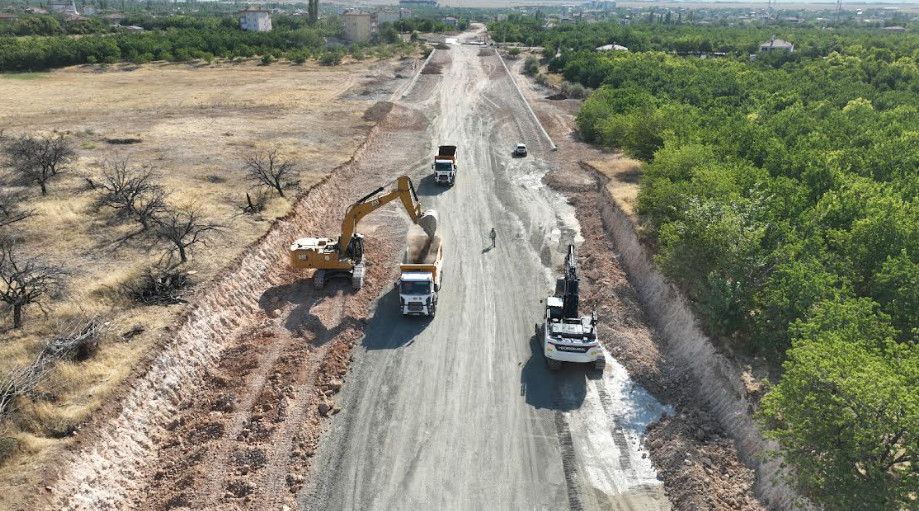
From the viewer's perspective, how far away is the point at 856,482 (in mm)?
14227

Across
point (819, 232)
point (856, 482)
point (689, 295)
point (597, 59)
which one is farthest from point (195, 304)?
point (597, 59)

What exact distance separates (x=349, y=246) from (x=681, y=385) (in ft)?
59.1

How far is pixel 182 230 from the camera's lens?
31.1 meters

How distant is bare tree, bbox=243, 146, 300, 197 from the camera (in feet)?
127

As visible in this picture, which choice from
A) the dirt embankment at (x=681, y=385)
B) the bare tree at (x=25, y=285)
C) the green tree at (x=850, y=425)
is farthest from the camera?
the bare tree at (x=25, y=285)

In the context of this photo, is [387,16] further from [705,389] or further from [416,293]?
[705,389]

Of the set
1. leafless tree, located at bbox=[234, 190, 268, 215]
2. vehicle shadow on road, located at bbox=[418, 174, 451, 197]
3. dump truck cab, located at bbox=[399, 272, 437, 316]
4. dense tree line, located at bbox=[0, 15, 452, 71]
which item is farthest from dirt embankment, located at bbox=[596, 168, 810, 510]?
dense tree line, located at bbox=[0, 15, 452, 71]

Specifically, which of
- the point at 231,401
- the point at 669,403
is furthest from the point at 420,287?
the point at 669,403

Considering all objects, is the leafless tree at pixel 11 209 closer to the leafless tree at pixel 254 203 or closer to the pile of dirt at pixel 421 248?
the leafless tree at pixel 254 203

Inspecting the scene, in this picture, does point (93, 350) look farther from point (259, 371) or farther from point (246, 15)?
point (246, 15)

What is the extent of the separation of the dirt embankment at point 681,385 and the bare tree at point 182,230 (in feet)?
70.7

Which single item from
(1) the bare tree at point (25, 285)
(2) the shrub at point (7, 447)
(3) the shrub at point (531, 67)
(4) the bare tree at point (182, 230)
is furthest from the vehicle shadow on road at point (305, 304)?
(3) the shrub at point (531, 67)

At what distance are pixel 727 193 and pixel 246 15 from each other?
147511 millimetres

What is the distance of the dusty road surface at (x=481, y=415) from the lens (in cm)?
1889
